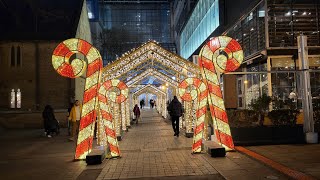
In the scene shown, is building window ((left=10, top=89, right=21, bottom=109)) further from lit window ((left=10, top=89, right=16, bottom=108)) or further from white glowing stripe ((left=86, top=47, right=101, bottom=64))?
white glowing stripe ((left=86, top=47, right=101, bottom=64))

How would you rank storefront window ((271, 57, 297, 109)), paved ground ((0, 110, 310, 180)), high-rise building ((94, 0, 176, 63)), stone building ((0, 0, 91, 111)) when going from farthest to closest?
1. high-rise building ((94, 0, 176, 63))
2. stone building ((0, 0, 91, 111))
3. storefront window ((271, 57, 297, 109))
4. paved ground ((0, 110, 310, 180))

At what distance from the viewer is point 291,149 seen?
430 inches

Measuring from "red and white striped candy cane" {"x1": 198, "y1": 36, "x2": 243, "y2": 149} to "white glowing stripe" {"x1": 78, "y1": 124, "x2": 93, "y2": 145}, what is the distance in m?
3.67

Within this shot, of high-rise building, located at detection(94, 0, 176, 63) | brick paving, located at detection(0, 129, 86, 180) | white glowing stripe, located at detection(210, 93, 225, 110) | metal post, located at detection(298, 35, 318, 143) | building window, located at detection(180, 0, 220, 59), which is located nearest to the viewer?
brick paving, located at detection(0, 129, 86, 180)

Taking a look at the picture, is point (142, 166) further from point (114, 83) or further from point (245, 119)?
point (114, 83)

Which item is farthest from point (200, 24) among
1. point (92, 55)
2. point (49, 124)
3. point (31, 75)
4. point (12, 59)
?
point (92, 55)

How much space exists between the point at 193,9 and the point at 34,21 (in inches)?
654

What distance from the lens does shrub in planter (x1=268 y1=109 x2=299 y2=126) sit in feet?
41.8

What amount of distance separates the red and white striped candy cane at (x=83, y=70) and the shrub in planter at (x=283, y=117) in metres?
6.26

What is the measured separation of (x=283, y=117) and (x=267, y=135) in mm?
1011

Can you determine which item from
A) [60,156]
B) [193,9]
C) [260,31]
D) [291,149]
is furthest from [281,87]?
[193,9]

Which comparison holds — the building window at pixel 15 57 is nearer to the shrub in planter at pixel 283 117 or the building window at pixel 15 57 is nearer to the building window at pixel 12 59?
the building window at pixel 12 59

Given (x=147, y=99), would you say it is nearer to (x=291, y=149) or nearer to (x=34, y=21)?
(x=34, y=21)

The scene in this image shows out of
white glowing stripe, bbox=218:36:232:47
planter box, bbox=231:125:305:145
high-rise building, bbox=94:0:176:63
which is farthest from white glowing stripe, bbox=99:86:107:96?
high-rise building, bbox=94:0:176:63
